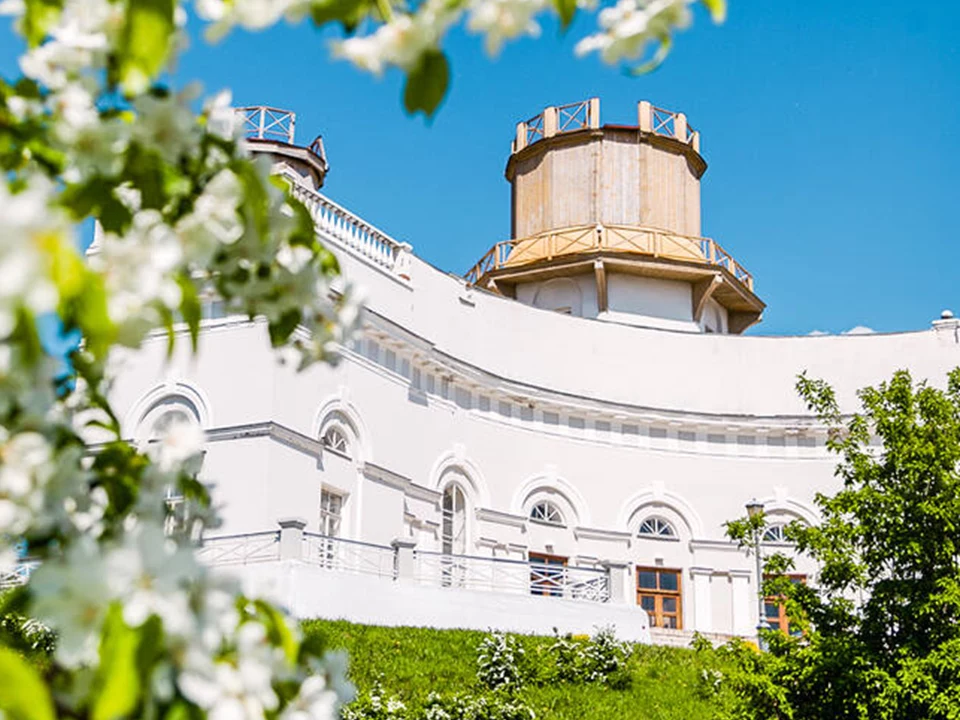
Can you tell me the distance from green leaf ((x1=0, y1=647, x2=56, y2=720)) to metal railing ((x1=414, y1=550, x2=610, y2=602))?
75.5 ft

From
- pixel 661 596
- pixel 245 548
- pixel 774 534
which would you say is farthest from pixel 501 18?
pixel 774 534

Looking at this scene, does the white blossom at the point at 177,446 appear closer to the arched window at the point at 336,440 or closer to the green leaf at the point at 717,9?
the green leaf at the point at 717,9

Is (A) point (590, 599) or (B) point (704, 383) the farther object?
(B) point (704, 383)

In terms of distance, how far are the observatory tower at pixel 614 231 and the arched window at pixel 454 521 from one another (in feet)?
26.4

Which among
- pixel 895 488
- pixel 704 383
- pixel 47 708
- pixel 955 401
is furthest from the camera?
pixel 704 383

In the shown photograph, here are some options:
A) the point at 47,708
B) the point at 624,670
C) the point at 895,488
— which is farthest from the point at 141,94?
the point at 624,670

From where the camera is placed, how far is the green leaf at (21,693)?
1.92 meters

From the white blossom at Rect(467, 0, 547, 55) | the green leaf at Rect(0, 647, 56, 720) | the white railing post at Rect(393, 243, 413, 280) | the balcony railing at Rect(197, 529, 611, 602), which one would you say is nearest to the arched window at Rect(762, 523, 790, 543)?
the balcony railing at Rect(197, 529, 611, 602)

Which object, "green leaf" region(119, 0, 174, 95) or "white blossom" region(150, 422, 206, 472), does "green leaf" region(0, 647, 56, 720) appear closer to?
"white blossom" region(150, 422, 206, 472)

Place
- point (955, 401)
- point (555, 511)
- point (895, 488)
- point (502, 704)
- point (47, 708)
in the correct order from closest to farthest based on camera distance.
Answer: point (47, 708) < point (895, 488) < point (955, 401) < point (502, 704) < point (555, 511)

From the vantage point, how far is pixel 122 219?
8.54 feet

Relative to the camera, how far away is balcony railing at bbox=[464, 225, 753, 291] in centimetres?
3538

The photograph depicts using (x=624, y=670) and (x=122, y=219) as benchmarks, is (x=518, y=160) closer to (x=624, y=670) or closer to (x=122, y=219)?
(x=624, y=670)

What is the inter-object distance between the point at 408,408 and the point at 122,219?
25069mm
